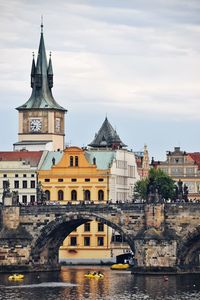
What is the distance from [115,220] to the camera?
629 feet

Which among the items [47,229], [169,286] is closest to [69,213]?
[47,229]

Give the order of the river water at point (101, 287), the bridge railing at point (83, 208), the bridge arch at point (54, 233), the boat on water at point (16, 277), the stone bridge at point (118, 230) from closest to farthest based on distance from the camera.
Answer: the river water at point (101, 287)
the boat on water at point (16, 277)
the stone bridge at point (118, 230)
the bridge railing at point (83, 208)
the bridge arch at point (54, 233)

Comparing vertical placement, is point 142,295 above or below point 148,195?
below

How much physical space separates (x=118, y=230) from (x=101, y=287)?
18.2 metres

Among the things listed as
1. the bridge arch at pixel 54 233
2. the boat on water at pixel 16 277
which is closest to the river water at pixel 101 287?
the boat on water at pixel 16 277

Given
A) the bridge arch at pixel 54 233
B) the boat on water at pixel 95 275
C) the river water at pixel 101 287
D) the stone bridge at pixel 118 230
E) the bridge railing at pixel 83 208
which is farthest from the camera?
the bridge arch at pixel 54 233

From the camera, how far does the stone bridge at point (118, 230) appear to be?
187 m

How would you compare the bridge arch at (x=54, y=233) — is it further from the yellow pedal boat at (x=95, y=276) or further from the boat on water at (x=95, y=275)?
the yellow pedal boat at (x=95, y=276)

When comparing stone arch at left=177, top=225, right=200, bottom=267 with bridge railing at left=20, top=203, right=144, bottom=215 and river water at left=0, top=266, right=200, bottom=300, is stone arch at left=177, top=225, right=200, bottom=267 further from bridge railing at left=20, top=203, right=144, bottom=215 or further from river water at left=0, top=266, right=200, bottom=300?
bridge railing at left=20, top=203, right=144, bottom=215

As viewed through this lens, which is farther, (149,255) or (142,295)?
(149,255)

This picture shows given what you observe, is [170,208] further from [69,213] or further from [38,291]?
[38,291]

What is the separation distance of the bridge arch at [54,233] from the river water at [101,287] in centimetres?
475

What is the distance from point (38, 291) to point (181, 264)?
2299 centimetres

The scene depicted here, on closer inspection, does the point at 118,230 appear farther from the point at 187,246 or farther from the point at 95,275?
the point at 95,275
